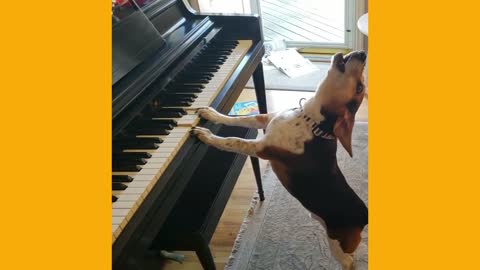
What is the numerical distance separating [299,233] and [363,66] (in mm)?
1117

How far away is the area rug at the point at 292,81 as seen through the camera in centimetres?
334

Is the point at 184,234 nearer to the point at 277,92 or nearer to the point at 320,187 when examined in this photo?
the point at 320,187

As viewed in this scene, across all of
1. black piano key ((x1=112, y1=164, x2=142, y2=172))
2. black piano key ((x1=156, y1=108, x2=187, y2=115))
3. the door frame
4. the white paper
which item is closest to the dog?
black piano key ((x1=156, y1=108, x2=187, y2=115))

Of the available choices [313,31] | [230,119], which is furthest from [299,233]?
[313,31]

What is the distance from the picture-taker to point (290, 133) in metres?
1.21

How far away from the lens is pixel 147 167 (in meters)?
1.19

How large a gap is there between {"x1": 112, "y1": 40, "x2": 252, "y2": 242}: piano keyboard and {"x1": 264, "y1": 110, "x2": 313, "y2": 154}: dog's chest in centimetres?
25

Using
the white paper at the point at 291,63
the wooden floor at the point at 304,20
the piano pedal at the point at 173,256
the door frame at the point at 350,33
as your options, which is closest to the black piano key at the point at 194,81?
the piano pedal at the point at 173,256

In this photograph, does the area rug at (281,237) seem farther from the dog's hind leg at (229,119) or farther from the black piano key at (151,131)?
the black piano key at (151,131)

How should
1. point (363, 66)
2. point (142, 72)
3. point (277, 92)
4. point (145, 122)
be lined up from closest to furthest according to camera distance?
point (363, 66) → point (145, 122) → point (142, 72) → point (277, 92)

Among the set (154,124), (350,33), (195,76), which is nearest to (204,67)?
(195,76)

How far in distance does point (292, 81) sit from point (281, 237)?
162cm

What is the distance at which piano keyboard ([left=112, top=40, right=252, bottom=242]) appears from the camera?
3.65 ft

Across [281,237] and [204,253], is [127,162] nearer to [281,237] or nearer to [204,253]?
[204,253]
